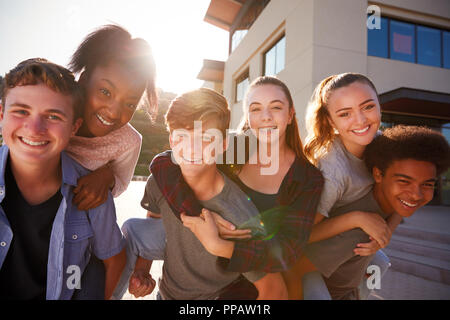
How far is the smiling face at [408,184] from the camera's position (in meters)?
1.47

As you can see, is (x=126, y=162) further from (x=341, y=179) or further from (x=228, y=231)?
(x=341, y=179)

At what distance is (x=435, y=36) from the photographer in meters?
8.66

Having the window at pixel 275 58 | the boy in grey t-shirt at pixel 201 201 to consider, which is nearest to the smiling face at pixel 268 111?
the boy in grey t-shirt at pixel 201 201

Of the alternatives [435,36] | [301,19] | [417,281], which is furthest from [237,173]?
[435,36]

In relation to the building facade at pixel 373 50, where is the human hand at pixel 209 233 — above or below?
below

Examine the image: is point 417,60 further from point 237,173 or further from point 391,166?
point 237,173

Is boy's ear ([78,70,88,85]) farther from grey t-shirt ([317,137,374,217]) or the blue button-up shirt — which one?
grey t-shirt ([317,137,374,217])

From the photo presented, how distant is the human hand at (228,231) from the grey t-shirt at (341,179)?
52 cm

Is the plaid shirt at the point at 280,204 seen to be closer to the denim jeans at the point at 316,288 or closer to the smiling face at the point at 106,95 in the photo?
the denim jeans at the point at 316,288

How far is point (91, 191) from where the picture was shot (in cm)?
143

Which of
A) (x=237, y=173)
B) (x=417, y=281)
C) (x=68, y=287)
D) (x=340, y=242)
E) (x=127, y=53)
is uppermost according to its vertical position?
(x=127, y=53)

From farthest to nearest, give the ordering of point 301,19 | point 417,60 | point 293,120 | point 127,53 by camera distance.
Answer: point 417,60, point 301,19, point 293,120, point 127,53

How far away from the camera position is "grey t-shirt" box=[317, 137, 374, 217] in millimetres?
1492
